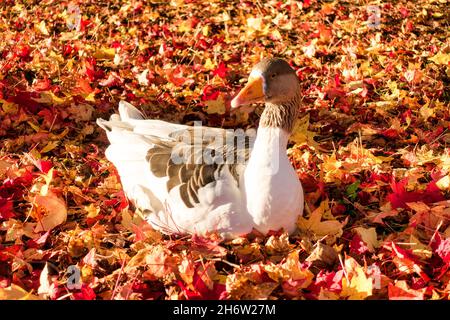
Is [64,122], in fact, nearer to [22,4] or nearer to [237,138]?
[237,138]

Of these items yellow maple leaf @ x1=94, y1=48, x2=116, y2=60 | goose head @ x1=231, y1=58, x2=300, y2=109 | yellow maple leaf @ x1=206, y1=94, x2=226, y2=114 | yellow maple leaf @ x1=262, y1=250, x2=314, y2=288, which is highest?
yellow maple leaf @ x1=94, y1=48, x2=116, y2=60

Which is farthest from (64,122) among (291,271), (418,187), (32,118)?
(418,187)

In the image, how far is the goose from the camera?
11.4 feet

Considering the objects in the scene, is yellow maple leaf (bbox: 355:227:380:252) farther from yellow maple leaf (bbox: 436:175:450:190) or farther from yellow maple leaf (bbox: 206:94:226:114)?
yellow maple leaf (bbox: 206:94:226:114)

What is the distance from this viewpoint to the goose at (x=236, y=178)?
3480mm

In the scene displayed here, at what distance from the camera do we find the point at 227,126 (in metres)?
5.32

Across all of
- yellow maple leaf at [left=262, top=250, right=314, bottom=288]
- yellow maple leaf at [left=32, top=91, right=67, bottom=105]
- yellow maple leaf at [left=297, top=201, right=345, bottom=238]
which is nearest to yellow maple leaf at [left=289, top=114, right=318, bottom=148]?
yellow maple leaf at [left=297, top=201, right=345, bottom=238]

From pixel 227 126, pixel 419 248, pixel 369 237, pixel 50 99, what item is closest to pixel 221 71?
pixel 227 126

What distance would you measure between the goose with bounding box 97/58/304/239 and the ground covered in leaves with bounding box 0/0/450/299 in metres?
0.16

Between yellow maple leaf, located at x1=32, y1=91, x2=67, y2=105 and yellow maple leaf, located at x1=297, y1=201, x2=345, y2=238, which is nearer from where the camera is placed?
yellow maple leaf, located at x1=297, y1=201, x2=345, y2=238

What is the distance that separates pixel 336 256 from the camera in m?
3.63

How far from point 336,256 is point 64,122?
9.96 feet

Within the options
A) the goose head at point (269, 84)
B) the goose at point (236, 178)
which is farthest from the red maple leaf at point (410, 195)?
the goose head at point (269, 84)

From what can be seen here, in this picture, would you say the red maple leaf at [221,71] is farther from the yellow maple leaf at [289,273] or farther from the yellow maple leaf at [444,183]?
the yellow maple leaf at [289,273]
